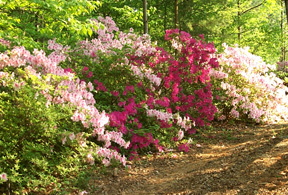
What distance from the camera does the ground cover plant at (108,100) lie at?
408 cm

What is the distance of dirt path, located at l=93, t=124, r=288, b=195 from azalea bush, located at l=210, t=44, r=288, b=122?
2049mm

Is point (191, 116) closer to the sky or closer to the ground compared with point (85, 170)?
closer to the sky

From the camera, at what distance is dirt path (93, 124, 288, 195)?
398cm

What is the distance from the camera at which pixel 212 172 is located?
475cm

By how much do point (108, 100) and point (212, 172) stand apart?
2.57m

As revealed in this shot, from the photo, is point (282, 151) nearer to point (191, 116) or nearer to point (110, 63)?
point (191, 116)

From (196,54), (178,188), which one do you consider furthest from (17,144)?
(196,54)

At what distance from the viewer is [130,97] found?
6.23 m

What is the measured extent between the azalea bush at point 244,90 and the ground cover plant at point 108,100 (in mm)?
28

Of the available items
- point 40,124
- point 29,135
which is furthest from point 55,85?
point 29,135

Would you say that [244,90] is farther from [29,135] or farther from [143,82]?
[29,135]

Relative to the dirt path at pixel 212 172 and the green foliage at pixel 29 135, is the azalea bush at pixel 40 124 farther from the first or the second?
the dirt path at pixel 212 172

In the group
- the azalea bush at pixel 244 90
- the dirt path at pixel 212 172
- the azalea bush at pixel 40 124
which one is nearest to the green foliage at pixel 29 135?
the azalea bush at pixel 40 124

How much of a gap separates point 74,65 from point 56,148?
91.9 inches
